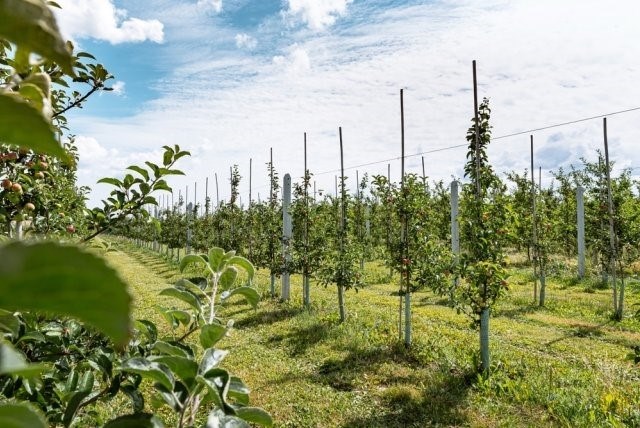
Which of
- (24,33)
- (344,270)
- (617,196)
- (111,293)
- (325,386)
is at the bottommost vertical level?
(325,386)

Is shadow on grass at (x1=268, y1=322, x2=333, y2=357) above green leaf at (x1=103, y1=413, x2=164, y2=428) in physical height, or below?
below

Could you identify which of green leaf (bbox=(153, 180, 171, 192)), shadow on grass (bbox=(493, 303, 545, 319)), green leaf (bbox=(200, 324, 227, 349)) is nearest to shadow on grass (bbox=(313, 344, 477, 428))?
shadow on grass (bbox=(493, 303, 545, 319))

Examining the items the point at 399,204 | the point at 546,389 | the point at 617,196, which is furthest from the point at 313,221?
the point at 617,196

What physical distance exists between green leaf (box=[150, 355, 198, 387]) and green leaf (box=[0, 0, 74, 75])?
45 centimetres

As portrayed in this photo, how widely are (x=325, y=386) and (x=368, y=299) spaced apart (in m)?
6.33

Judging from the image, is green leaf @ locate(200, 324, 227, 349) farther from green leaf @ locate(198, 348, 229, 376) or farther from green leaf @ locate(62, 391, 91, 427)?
green leaf @ locate(62, 391, 91, 427)

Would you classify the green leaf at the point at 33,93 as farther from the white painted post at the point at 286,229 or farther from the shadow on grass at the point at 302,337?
the white painted post at the point at 286,229

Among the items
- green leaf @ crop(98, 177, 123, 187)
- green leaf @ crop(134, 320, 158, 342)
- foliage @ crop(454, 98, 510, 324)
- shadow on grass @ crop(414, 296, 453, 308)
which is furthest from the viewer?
shadow on grass @ crop(414, 296, 453, 308)

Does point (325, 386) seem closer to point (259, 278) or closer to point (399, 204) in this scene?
point (399, 204)

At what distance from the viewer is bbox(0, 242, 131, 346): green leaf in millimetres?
229

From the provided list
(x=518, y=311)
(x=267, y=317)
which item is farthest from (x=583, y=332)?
(x=267, y=317)

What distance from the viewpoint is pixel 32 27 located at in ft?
1.04

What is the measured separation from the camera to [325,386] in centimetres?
693

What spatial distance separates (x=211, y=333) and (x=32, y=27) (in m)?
0.54
